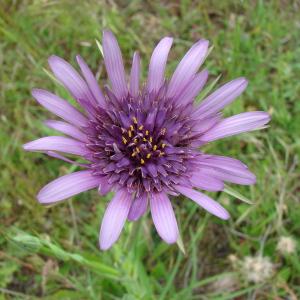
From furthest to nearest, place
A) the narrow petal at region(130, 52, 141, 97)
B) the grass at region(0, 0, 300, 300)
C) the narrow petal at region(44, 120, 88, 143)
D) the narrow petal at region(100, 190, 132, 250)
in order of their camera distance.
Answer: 1. the grass at region(0, 0, 300, 300)
2. the narrow petal at region(130, 52, 141, 97)
3. the narrow petal at region(44, 120, 88, 143)
4. the narrow petal at region(100, 190, 132, 250)

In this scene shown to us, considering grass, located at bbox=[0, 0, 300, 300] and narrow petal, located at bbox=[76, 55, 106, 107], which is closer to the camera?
narrow petal, located at bbox=[76, 55, 106, 107]

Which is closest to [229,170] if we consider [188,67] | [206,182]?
[206,182]

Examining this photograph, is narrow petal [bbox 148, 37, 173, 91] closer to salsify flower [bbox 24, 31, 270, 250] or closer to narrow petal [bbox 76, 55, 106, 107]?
salsify flower [bbox 24, 31, 270, 250]

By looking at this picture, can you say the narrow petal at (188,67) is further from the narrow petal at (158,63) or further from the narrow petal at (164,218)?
the narrow petal at (164,218)

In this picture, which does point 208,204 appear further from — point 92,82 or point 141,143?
point 92,82

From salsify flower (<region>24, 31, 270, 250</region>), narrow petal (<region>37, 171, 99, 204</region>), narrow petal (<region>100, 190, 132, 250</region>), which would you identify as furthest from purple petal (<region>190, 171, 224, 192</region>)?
narrow petal (<region>37, 171, 99, 204</region>)

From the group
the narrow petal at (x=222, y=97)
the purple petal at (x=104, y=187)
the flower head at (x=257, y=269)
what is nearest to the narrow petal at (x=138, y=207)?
the purple petal at (x=104, y=187)

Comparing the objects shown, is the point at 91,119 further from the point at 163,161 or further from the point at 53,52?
the point at 53,52
